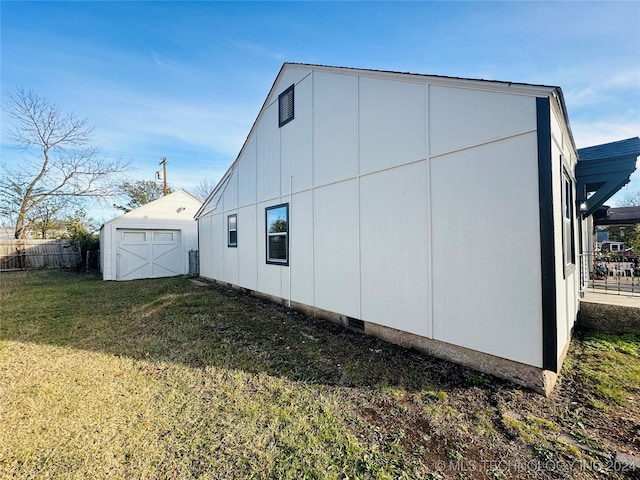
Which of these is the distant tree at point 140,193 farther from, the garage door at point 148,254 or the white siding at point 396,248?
the white siding at point 396,248

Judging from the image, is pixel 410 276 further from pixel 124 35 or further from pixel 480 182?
pixel 124 35

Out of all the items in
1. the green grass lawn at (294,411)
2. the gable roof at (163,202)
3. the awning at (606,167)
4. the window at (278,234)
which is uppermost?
the gable roof at (163,202)

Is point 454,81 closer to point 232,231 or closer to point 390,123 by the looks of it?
point 390,123

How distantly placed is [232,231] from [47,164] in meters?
18.3

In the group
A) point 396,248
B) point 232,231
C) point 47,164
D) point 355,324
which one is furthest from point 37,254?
point 396,248

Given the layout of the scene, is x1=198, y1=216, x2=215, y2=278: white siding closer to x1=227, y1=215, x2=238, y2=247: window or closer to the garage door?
x1=227, y1=215, x2=238, y2=247: window

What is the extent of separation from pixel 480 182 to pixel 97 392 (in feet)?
15.9

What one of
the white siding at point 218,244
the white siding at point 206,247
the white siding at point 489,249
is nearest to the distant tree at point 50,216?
the white siding at point 206,247

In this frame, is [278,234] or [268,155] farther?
[268,155]

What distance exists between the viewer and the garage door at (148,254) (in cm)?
1298

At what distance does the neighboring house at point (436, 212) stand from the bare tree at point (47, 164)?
19.4 m

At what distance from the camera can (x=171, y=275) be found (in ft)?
46.2

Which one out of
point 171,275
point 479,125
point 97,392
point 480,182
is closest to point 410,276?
point 480,182

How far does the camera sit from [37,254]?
58.4 feet
